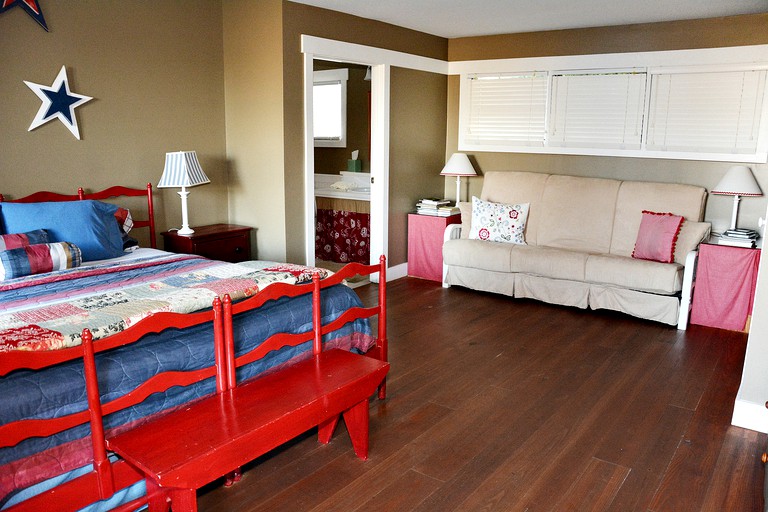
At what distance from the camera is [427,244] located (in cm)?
588

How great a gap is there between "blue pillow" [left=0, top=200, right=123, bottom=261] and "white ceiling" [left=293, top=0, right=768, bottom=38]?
2.17 meters

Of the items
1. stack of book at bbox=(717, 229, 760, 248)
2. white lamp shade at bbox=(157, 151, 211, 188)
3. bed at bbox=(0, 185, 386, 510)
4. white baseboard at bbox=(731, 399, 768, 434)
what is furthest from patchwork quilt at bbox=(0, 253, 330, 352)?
stack of book at bbox=(717, 229, 760, 248)

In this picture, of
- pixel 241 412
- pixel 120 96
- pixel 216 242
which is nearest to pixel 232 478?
pixel 241 412

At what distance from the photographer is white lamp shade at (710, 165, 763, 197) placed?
4531mm

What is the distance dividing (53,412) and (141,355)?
34 cm

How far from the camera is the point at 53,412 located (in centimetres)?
196

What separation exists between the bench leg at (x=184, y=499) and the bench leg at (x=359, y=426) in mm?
849

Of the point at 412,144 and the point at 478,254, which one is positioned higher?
the point at 412,144

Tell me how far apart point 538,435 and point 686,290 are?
87.2 inches

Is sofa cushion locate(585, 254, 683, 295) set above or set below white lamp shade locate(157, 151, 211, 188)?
below

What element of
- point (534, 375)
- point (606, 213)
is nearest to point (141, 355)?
point (534, 375)

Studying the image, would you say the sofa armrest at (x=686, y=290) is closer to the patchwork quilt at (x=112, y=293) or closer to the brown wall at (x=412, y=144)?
the brown wall at (x=412, y=144)

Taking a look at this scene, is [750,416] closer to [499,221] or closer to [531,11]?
[499,221]

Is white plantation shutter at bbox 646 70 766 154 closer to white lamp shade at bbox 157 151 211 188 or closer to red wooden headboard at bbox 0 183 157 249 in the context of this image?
white lamp shade at bbox 157 151 211 188
